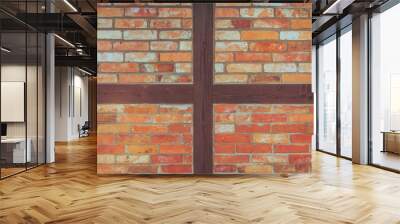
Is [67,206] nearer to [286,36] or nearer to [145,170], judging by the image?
[145,170]

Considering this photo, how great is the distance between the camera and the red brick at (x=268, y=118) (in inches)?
205

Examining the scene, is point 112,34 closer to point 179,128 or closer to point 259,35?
point 179,128

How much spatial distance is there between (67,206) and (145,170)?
5.63 feet

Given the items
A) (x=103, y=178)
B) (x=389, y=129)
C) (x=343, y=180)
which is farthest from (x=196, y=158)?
(x=389, y=129)

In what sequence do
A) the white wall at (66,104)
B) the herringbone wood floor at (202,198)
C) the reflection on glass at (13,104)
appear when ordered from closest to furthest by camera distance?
the herringbone wood floor at (202,198), the reflection on glass at (13,104), the white wall at (66,104)

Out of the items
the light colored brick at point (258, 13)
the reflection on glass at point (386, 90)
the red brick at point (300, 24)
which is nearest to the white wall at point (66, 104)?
the light colored brick at point (258, 13)

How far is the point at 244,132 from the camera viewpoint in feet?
17.0

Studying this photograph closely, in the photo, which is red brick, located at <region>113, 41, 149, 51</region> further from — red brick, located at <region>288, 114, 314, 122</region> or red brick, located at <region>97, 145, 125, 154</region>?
red brick, located at <region>288, 114, 314, 122</region>

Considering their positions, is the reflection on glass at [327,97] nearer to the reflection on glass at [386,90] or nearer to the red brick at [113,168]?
the reflection on glass at [386,90]

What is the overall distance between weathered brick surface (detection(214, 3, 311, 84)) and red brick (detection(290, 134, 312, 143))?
29.9 inches

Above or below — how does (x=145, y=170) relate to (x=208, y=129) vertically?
below

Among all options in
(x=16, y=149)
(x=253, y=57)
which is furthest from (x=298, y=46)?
(x=16, y=149)

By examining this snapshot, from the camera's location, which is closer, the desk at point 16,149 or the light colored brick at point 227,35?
the light colored brick at point 227,35

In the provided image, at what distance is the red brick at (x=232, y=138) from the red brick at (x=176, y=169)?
0.57m
